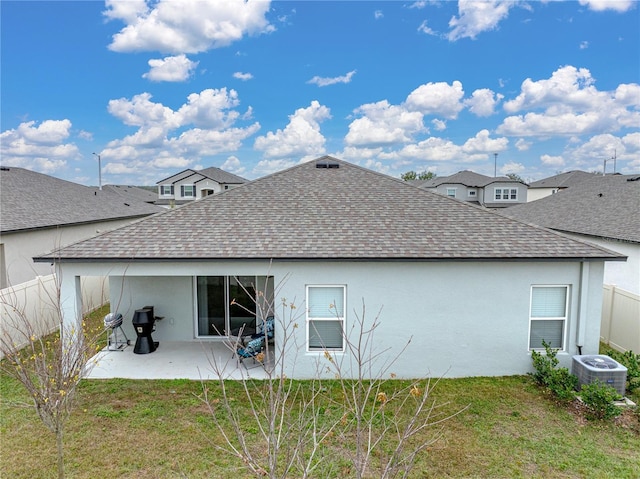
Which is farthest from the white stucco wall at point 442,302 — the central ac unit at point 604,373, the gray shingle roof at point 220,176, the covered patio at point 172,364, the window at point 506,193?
the window at point 506,193

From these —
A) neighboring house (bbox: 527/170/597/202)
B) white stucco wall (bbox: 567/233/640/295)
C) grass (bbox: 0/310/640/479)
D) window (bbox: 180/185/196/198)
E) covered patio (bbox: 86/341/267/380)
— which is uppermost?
neighboring house (bbox: 527/170/597/202)

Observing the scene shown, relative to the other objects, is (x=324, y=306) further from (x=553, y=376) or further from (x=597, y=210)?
(x=597, y=210)

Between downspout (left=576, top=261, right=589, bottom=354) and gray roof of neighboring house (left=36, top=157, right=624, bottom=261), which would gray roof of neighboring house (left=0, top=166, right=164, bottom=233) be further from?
downspout (left=576, top=261, right=589, bottom=354)

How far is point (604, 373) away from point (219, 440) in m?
7.57

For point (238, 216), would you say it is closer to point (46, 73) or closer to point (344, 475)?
point (344, 475)

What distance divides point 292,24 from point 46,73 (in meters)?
11.4

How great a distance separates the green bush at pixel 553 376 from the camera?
7.75m

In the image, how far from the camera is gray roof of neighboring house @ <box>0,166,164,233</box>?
14.5 metres

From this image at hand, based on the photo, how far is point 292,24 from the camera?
15578 mm

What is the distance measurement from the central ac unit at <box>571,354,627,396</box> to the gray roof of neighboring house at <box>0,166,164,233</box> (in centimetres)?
1663

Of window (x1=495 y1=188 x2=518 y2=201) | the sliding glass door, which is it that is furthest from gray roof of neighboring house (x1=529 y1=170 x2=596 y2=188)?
the sliding glass door

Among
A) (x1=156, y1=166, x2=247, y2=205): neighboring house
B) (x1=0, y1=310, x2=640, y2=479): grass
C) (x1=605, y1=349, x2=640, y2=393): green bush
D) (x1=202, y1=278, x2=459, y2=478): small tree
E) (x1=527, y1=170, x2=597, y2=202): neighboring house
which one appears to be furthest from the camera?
(x1=527, y1=170, x2=597, y2=202): neighboring house

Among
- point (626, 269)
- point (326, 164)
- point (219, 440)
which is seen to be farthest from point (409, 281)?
point (626, 269)

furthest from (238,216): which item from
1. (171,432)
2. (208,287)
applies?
(171,432)
